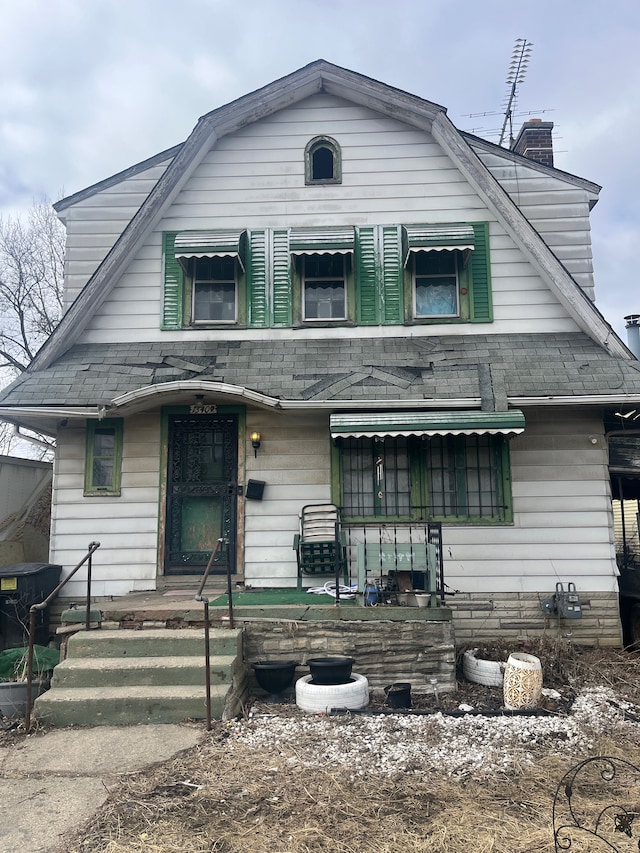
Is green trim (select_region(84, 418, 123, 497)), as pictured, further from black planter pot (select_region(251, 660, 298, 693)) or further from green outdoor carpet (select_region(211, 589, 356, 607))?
black planter pot (select_region(251, 660, 298, 693))

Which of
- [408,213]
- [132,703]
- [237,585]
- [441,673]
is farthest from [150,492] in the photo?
[408,213]

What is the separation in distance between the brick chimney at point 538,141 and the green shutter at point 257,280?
5.23m

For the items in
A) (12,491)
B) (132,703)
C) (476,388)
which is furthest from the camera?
(12,491)

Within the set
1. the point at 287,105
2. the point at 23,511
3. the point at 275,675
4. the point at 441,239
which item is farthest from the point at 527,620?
the point at 23,511

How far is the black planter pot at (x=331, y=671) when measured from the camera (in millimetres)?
5762

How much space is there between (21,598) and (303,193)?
6.78 metres

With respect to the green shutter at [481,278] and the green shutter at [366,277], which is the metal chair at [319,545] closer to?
the green shutter at [366,277]

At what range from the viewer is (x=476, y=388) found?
25.8ft

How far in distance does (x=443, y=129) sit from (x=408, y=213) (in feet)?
4.05

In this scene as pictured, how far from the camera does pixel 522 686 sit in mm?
5742

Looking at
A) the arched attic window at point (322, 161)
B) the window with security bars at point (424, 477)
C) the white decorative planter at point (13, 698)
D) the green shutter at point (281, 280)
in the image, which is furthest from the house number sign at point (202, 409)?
the white decorative planter at point (13, 698)

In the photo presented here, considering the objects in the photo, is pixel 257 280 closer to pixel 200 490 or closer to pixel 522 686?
pixel 200 490

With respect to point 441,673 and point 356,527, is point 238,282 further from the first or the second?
point 441,673

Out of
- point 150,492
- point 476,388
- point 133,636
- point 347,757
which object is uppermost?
point 476,388
